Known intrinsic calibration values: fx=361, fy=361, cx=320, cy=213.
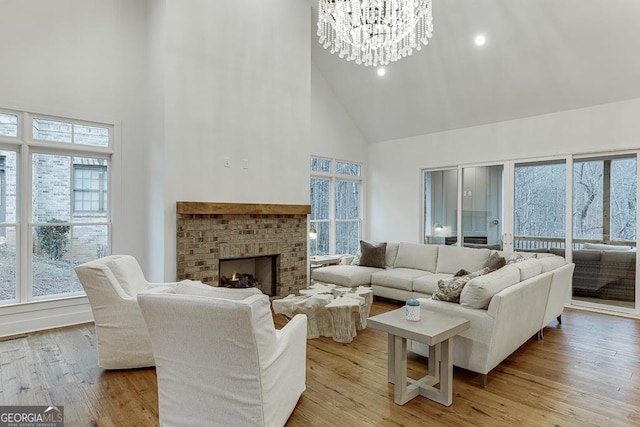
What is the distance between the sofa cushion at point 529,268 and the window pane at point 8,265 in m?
5.53

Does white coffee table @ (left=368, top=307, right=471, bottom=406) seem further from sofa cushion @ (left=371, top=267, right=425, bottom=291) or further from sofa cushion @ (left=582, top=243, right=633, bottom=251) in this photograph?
sofa cushion @ (left=582, top=243, right=633, bottom=251)

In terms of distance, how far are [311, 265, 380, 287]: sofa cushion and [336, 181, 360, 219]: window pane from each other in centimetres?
178

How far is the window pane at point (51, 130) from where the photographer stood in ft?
14.1

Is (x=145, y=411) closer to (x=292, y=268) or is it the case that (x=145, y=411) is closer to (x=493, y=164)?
(x=292, y=268)

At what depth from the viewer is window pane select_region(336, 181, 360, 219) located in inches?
299

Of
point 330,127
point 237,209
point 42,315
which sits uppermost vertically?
point 330,127

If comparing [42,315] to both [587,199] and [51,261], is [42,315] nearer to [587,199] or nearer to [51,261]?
[51,261]

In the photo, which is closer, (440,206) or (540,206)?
(540,206)

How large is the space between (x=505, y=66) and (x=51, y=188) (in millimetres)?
6405

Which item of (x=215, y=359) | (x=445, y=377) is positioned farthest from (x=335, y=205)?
(x=215, y=359)

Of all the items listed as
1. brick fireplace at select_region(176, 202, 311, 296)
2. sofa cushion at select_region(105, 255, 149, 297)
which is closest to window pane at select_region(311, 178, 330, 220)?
brick fireplace at select_region(176, 202, 311, 296)

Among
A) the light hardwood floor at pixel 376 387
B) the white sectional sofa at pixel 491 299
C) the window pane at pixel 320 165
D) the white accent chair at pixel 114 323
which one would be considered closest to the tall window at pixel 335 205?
the window pane at pixel 320 165

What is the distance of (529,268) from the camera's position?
143 inches

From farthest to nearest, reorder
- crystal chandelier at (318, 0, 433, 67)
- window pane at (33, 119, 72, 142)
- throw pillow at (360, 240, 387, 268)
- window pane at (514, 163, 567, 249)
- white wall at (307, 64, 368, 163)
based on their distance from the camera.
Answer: white wall at (307, 64, 368, 163) → throw pillow at (360, 240, 387, 268) → window pane at (514, 163, 567, 249) → window pane at (33, 119, 72, 142) → crystal chandelier at (318, 0, 433, 67)
